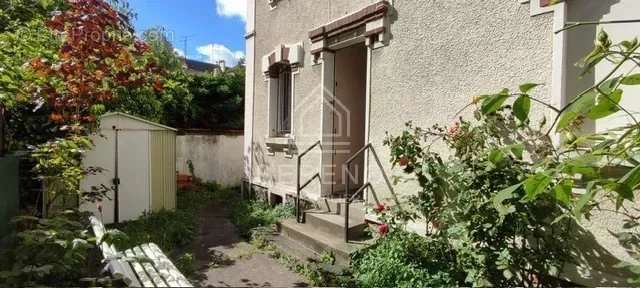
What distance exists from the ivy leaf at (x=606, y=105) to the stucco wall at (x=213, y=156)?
1110 centimetres

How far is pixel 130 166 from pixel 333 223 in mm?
4109

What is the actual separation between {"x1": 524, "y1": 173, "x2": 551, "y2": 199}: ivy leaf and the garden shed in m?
6.46

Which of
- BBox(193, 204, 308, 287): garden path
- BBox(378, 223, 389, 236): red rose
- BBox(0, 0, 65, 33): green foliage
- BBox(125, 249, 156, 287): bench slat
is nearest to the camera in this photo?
BBox(125, 249, 156, 287): bench slat

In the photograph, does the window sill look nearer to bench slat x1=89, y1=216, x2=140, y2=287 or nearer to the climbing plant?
the climbing plant

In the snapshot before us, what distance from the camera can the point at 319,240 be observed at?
5.07m

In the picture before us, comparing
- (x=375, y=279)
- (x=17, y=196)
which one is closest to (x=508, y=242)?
(x=375, y=279)

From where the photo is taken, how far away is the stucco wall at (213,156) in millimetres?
11320

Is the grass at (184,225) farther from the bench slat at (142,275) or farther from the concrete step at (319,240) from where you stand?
the bench slat at (142,275)

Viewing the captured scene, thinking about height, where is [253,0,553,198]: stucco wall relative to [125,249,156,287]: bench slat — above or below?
above

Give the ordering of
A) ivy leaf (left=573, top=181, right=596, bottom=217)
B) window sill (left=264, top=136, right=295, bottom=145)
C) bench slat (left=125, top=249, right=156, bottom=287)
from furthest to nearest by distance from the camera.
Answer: window sill (left=264, top=136, right=295, bottom=145) < bench slat (left=125, top=249, right=156, bottom=287) < ivy leaf (left=573, top=181, right=596, bottom=217)

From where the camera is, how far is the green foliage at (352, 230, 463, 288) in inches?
142

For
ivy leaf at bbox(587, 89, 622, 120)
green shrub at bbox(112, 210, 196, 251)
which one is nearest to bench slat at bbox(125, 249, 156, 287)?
green shrub at bbox(112, 210, 196, 251)

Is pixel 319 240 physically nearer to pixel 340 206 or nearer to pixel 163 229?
pixel 340 206

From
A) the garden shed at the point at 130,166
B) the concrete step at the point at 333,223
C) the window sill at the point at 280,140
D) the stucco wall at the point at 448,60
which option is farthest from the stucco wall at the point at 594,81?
the garden shed at the point at 130,166
